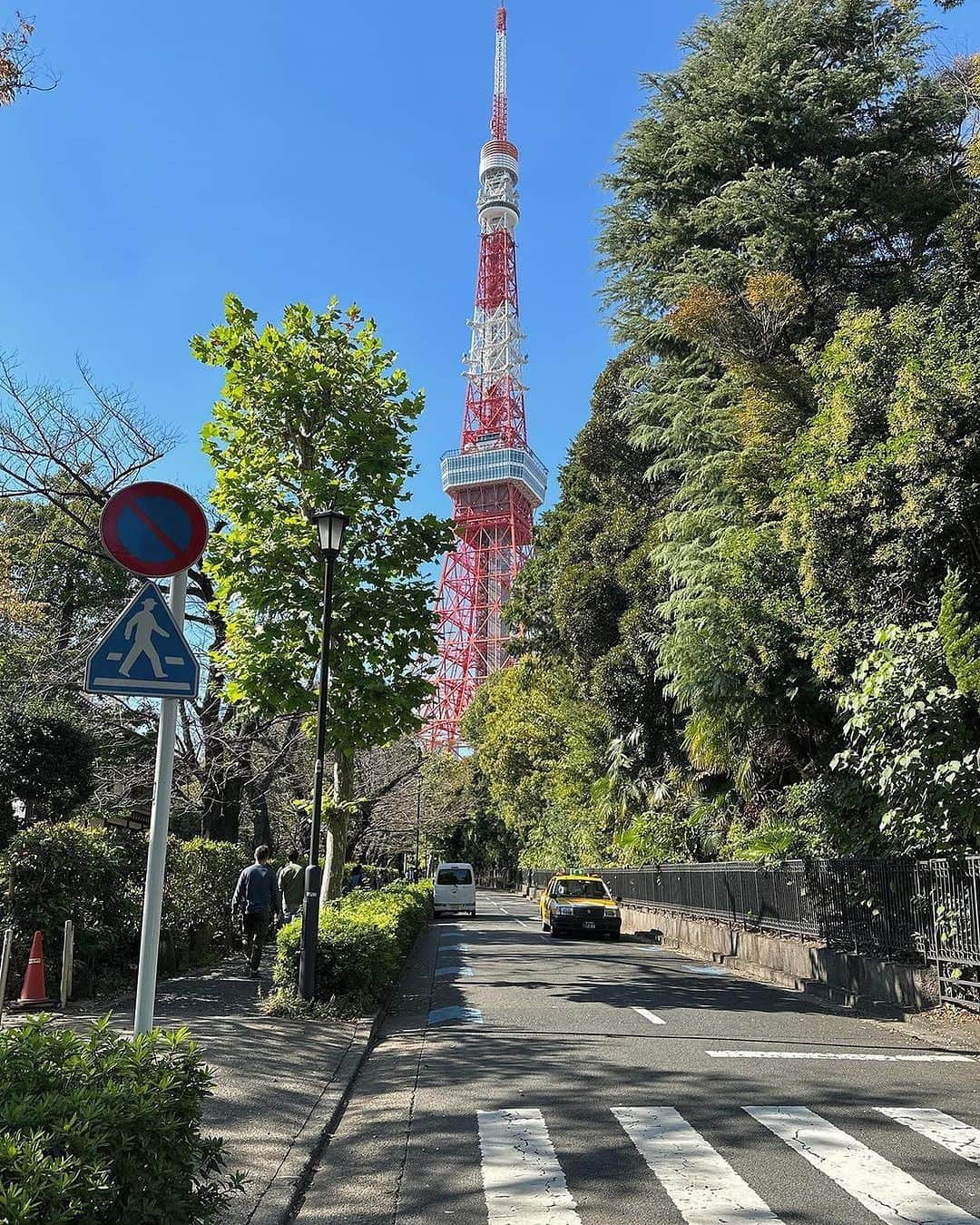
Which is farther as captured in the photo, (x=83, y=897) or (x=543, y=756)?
(x=543, y=756)

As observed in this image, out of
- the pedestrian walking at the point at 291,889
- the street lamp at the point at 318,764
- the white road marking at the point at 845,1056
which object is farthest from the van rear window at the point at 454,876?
the white road marking at the point at 845,1056

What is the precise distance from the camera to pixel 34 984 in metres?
10.0

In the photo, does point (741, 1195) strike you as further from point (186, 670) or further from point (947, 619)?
point (947, 619)

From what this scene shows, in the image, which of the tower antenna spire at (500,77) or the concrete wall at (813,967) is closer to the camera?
the concrete wall at (813,967)

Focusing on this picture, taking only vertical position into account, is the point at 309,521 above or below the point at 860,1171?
above

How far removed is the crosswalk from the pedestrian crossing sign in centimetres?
306

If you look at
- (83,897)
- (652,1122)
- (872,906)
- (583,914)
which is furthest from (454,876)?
(652,1122)

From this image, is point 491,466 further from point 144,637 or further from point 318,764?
point 144,637

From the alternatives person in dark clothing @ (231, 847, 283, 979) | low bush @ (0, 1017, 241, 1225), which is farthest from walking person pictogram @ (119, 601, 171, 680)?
person in dark clothing @ (231, 847, 283, 979)

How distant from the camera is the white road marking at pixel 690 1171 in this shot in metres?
4.70

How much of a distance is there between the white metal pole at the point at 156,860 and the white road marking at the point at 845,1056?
18.4ft

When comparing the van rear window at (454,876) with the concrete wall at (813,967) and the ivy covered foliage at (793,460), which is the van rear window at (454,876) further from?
the concrete wall at (813,967)

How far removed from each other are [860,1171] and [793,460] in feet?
41.7

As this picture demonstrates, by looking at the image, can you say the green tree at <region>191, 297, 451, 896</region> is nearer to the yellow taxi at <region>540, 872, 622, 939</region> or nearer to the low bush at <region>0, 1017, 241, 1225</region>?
the low bush at <region>0, 1017, 241, 1225</region>
